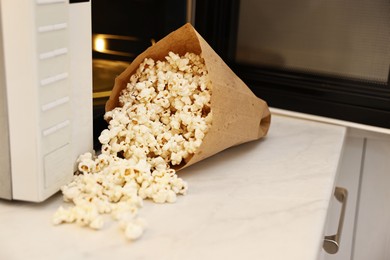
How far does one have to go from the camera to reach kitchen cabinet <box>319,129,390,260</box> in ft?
3.71

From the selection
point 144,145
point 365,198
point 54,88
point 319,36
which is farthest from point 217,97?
point 365,198

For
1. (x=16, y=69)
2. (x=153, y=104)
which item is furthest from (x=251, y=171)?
(x=16, y=69)

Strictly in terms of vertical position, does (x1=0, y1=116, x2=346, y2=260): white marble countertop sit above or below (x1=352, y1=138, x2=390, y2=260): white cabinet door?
above

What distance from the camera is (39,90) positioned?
0.65 metres

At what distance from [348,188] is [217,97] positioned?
0.51 m

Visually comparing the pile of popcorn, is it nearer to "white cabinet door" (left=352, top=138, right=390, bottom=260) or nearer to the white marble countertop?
the white marble countertop

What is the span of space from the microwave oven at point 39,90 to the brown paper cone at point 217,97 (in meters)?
0.14

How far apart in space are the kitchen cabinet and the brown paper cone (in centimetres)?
34

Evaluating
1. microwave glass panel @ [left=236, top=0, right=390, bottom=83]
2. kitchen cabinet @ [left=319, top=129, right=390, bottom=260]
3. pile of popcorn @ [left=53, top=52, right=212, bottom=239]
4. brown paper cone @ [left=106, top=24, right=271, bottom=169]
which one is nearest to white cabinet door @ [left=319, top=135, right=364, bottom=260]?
kitchen cabinet @ [left=319, top=129, right=390, bottom=260]

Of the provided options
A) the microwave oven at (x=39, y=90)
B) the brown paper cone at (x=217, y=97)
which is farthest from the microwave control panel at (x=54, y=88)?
the brown paper cone at (x=217, y=97)

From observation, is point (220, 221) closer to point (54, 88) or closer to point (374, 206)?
point (54, 88)

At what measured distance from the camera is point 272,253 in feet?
2.03

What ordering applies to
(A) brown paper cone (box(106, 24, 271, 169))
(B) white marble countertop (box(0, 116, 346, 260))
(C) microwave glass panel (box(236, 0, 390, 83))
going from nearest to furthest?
(B) white marble countertop (box(0, 116, 346, 260))
(A) brown paper cone (box(106, 24, 271, 169))
(C) microwave glass panel (box(236, 0, 390, 83))

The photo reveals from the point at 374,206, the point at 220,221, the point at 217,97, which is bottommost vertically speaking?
the point at 374,206
